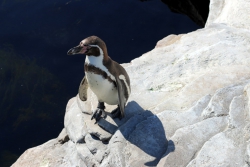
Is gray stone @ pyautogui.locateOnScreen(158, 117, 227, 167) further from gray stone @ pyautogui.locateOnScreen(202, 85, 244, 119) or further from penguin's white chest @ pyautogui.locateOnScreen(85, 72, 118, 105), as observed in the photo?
penguin's white chest @ pyautogui.locateOnScreen(85, 72, 118, 105)

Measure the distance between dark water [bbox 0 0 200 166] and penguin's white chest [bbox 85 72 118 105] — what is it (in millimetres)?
Result: 2472

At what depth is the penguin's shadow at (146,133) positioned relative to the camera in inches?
143

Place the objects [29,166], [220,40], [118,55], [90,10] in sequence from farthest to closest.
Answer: [90,10] → [118,55] → [220,40] → [29,166]

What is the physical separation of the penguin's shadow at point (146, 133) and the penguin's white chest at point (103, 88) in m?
0.25

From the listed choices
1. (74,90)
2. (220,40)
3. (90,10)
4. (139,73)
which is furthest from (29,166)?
(90,10)

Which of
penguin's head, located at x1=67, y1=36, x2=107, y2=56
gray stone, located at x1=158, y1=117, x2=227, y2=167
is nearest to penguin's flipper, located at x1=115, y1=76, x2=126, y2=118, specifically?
penguin's head, located at x1=67, y1=36, x2=107, y2=56

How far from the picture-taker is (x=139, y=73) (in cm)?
496

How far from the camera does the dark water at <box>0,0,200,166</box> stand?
21.0 feet

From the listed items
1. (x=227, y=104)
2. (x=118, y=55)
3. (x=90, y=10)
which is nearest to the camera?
(x=227, y=104)

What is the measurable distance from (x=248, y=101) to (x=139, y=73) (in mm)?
1625

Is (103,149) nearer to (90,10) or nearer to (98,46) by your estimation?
(98,46)

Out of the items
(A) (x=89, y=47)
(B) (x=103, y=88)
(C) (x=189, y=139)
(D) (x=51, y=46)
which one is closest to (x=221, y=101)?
(C) (x=189, y=139)

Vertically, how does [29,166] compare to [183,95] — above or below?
below

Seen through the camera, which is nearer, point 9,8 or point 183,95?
point 183,95
